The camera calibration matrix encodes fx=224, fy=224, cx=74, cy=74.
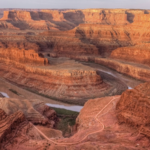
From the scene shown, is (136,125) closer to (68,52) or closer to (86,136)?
(86,136)

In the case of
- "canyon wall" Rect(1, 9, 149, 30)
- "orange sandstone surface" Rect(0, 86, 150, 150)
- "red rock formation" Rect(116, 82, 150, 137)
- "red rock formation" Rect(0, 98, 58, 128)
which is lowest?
"red rock formation" Rect(0, 98, 58, 128)

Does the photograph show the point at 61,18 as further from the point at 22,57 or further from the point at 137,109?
the point at 137,109

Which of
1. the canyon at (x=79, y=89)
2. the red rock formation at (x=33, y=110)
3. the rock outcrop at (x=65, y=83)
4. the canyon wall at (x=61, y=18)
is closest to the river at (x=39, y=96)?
the canyon at (x=79, y=89)

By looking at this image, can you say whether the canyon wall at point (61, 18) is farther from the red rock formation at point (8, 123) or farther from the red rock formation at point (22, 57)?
the red rock formation at point (8, 123)

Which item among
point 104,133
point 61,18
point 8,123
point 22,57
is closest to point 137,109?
point 104,133

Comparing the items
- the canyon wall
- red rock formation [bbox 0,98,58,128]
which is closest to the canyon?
red rock formation [bbox 0,98,58,128]

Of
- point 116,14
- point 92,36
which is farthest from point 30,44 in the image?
point 116,14

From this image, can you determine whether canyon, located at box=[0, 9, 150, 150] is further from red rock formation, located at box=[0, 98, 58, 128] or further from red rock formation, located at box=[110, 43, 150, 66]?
red rock formation, located at box=[0, 98, 58, 128]
